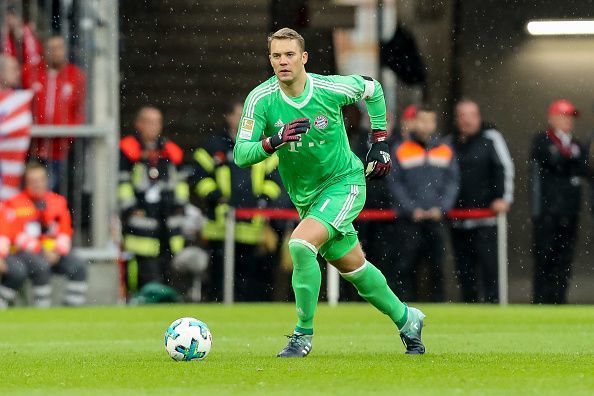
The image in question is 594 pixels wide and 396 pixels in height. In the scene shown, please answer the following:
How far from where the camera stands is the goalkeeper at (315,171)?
29.6 ft

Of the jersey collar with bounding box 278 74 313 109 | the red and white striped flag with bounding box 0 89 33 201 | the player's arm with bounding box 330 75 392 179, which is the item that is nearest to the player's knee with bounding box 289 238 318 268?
the player's arm with bounding box 330 75 392 179

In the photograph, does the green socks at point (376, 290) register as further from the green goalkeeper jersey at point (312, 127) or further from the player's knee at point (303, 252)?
the green goalkeeper jersey at point (312, 127)

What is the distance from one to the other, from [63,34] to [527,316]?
641cm

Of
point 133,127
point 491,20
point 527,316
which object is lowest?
point 527,316

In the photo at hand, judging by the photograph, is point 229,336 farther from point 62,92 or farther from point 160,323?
point 62,92

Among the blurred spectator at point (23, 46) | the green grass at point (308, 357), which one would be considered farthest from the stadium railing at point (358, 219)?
the blurred spectator at point (23, 46)

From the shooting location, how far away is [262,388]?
7461mm

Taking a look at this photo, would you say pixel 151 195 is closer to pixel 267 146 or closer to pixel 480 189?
pixel 480 189

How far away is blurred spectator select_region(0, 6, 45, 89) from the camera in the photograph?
17438 mm

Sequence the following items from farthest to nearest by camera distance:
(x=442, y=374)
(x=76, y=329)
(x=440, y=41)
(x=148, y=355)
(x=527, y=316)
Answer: (x=440, y=41)
(x=527, y=316)
(x=76, y=329)
(x=148, y=355)
(x=442, y=374)

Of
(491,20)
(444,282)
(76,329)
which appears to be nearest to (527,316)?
(444,282)

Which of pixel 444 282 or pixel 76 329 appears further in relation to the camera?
pixel 444 282

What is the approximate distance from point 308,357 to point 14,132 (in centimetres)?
893

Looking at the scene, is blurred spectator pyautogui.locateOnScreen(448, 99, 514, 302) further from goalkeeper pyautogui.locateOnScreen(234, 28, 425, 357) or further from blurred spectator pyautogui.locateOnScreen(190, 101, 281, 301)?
goalkeeper pyautogui.locateOnScreen(234, 28, 425, 357)
